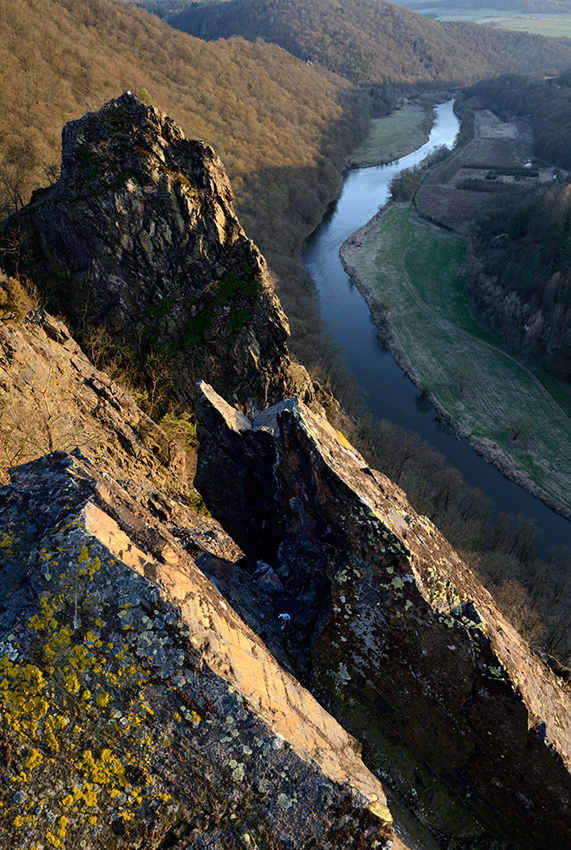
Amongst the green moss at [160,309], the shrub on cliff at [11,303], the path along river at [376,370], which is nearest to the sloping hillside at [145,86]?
the green moss at [160,309]

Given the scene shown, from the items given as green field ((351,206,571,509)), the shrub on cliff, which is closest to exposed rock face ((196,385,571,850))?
the shrub on cliff

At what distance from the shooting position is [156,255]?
23.5 metres

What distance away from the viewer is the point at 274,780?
224 inches

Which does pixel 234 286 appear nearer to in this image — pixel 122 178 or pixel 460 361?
pixel 122 178

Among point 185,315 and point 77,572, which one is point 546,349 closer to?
point 185,315

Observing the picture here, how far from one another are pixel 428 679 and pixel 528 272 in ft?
234

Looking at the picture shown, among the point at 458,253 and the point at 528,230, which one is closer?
the point at 528,230

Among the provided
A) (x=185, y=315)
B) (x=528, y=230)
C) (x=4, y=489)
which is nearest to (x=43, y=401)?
(x=4, y=489)

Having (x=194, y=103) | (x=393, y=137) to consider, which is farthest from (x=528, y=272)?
(x=393, y=137)

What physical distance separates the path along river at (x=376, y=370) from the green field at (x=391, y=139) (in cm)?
2921

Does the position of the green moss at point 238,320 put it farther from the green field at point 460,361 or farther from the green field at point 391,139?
the green field at point 391,139

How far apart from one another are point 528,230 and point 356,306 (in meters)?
29.6

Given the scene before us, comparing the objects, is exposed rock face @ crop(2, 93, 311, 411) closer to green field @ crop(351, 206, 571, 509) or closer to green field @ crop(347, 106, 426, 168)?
green field @ crop(351, 206, 571, 509)

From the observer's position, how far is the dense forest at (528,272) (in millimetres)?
61438
